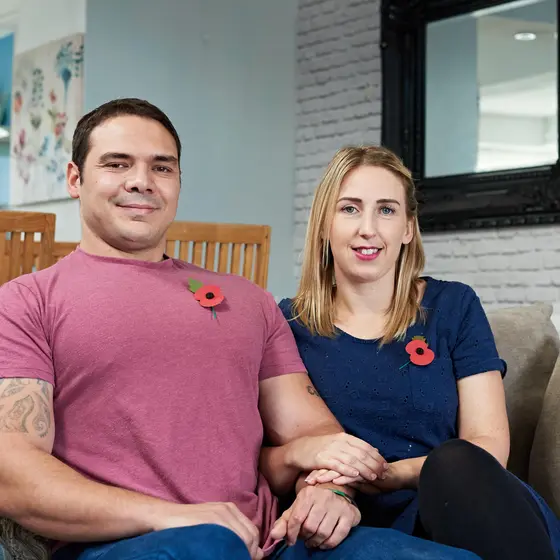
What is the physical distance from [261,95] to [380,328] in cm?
359

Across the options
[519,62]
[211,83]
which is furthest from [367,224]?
[211,83]

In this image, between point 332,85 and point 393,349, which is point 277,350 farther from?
point 332,85

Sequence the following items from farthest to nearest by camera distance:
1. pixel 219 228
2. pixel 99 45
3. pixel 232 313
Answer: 1. pixel 99 45
2. pixel 219 228
3. pixel 232 313

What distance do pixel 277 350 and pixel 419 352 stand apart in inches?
10.3

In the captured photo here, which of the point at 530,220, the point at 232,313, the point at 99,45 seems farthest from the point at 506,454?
the point at 99,45

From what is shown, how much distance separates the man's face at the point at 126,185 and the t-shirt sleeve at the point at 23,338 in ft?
0.68

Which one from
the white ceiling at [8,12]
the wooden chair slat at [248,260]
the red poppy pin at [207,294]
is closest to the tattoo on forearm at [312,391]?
the red poppy pin at [207,294]

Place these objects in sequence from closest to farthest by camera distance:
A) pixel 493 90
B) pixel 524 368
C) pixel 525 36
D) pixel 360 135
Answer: pixel 524 368, pixel 525 36, pixel 493 90, pixel 360 135

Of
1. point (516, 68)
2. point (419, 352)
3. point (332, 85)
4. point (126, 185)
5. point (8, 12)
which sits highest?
point (8, 12)

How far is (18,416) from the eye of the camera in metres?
1.41

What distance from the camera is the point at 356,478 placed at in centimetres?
157

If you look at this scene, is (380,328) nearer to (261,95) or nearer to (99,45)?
(99,45)

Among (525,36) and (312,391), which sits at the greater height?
(525,36)

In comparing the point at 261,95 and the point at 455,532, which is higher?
the point at 261,95
